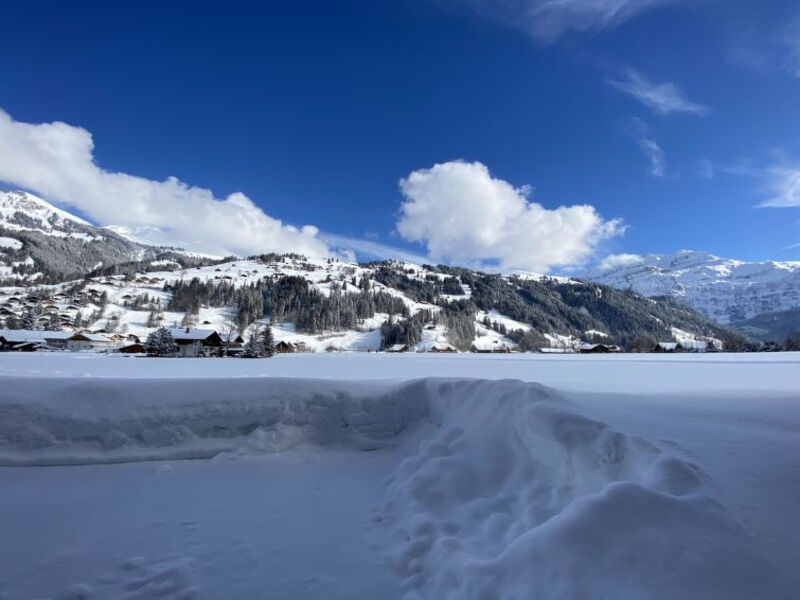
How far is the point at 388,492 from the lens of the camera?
6.09m

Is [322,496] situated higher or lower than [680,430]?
lower

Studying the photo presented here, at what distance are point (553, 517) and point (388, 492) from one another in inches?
125

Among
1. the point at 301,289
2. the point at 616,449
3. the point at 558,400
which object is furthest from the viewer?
the point at 301,289

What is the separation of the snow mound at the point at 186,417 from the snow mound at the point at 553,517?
82.3 inches

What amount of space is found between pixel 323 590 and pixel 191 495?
313cm

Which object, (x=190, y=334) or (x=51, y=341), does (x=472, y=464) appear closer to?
(x=190, y=334)

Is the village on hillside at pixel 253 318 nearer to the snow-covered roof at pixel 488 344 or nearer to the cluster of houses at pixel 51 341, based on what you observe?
the cluster of houses at pixel 51 341

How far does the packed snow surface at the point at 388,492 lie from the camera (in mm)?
2984

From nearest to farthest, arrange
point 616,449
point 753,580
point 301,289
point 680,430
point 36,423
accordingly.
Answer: point 753,580
point 616,449
point 680,430
point 36,423
point 301,289

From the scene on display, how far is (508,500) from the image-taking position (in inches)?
197

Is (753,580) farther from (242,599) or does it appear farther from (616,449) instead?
(242,599)

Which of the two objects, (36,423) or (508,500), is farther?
(36,423)

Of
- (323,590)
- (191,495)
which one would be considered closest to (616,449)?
(323,590)

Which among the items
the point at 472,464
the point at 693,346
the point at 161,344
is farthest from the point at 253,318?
the point at 693,346
